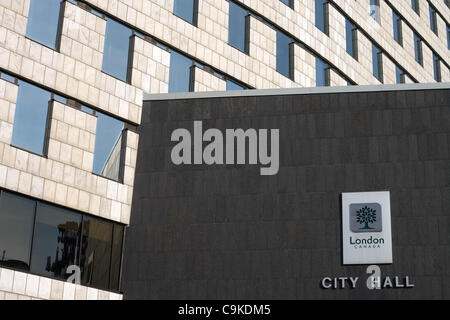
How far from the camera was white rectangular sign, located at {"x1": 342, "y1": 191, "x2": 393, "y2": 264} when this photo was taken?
2730 centimetres

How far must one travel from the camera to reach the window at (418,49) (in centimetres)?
5153

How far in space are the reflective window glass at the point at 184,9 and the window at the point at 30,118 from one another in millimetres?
8577

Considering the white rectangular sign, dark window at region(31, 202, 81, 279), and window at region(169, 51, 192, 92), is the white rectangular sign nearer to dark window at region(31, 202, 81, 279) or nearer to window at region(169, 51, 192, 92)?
window at region(169, 51, 192, 92)

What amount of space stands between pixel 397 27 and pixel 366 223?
83.9 ft

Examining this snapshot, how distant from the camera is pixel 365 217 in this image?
91.1 ft

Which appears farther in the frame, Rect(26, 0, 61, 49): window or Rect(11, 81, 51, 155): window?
Rect(26, 0, 61, 49): window

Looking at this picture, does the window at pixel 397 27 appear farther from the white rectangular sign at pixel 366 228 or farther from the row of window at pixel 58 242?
the row of window at pixel 58 242

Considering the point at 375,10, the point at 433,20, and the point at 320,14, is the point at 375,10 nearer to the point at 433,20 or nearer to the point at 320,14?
the point at 320,14

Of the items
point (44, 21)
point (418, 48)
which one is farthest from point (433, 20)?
point (44, 21)

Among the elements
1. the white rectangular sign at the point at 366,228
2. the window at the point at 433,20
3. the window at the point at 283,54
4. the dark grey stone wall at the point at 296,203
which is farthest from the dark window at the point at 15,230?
the window at the point at 433,20

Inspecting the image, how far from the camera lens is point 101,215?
28.8 metres

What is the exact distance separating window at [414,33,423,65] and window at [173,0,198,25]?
72.3 feet

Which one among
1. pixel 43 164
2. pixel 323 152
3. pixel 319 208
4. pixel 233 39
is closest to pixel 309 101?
pixel 323 152

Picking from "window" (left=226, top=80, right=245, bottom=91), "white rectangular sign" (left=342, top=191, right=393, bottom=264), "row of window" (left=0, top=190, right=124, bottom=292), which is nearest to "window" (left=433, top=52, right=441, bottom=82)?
"window" (left=226, top=80, right=245, bottom=91)
